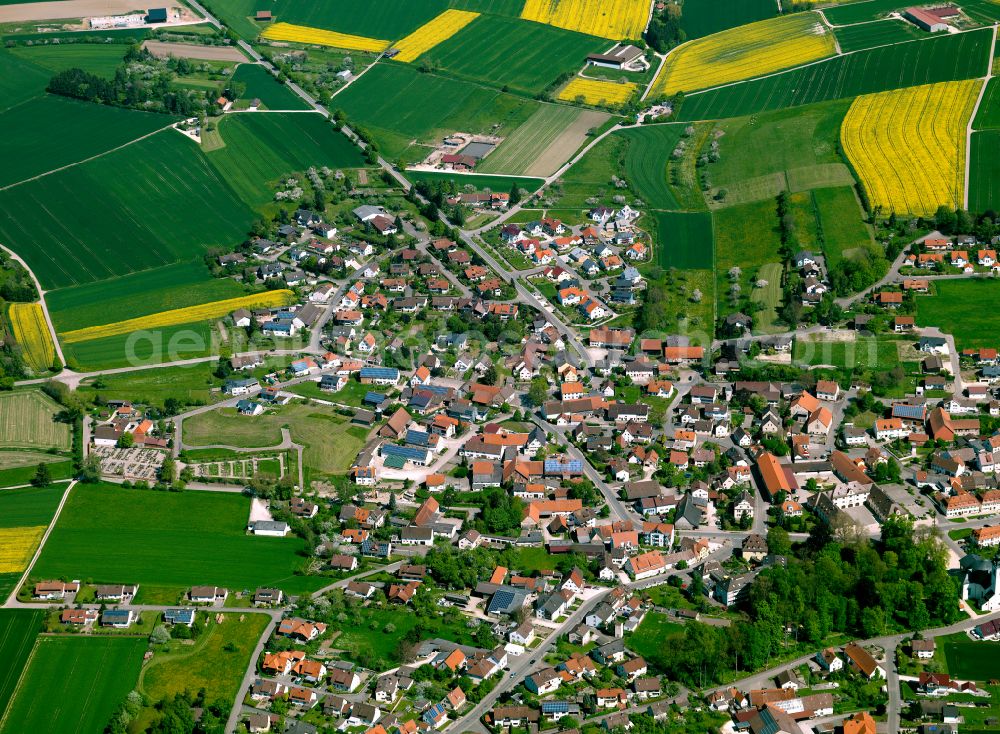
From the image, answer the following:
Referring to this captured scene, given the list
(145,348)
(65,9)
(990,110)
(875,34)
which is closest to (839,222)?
(990,110)

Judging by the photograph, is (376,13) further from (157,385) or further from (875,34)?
(157,385)

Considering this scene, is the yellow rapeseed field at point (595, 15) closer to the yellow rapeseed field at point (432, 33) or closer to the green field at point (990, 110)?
the yellow rapeseed field at point (432, 33)

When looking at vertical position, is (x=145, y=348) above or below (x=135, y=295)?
below

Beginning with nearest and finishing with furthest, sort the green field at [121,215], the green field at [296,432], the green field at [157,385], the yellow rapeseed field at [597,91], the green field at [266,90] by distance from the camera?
the green field at [296,432], the green field at [157,385], the green field at [121,215], the green field at [266,90], the yellow rapeseed field at [597,91]

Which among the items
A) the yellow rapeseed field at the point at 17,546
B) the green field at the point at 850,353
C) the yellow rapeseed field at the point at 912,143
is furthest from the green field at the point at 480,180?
the yellow rapeseed field at the point at 17,546

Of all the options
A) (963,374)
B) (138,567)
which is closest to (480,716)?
(138,567)

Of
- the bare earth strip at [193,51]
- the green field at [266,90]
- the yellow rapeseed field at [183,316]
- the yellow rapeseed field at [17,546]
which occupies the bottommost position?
the yellow rapeseed field at [17,546]
